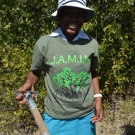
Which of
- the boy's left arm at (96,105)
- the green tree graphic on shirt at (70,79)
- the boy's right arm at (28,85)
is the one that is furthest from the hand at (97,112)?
the boy's right arm at (28,85)

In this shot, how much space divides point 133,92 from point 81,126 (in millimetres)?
2090

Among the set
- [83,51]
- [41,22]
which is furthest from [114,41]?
[83,51]

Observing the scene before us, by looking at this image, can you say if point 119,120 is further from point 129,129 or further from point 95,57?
point 95,57

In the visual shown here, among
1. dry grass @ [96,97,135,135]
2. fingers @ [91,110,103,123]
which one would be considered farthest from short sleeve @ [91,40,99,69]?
dry grass @ [96,97,135,135]

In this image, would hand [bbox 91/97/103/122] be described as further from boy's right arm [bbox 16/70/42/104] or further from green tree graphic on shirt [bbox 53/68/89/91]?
boy's right arm [bbox 16/70/42/104]

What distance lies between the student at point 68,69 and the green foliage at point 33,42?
1.25m

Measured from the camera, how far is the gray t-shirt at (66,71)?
1.78 meters

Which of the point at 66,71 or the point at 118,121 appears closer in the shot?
the point at 66,71

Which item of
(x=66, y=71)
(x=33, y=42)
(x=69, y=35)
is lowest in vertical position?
(x=33, y=42)

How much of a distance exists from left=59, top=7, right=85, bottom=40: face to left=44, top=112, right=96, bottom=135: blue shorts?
54 centimetres

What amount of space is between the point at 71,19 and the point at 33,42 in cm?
159

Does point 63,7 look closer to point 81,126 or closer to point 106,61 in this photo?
point 81,126

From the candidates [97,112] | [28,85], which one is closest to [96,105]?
[97,112]

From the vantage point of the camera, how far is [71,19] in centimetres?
175
